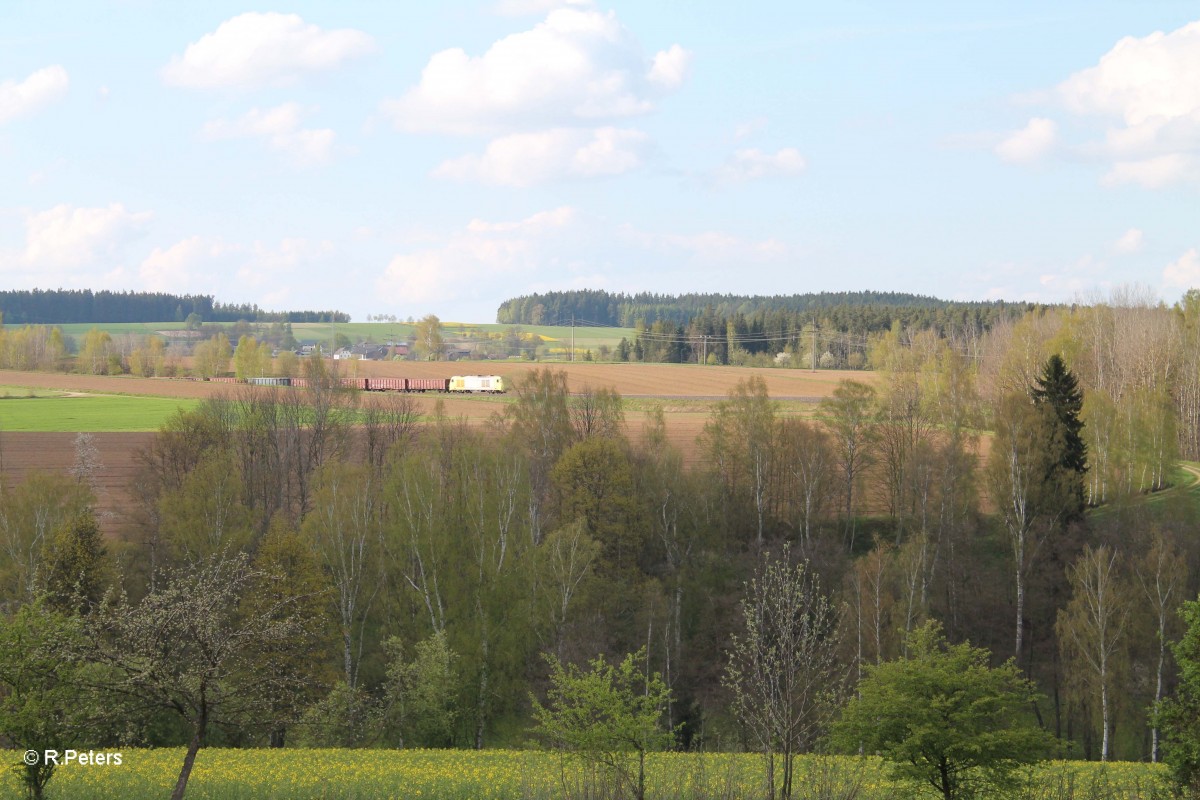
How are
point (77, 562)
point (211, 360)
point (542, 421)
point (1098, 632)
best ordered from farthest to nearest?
point (211, 360) → point (542, 421) → point (1098, 632) → point (77, 562)

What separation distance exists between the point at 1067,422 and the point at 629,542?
25.7 m

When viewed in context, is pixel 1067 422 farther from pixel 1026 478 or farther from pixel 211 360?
pixel 211 360

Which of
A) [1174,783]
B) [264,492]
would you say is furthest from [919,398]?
[1174,783]

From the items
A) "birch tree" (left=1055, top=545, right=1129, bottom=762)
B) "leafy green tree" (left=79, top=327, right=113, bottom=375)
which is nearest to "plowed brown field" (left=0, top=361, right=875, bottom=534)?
"leafy green tree" (left=79, top=327, right=113, bottom=375)

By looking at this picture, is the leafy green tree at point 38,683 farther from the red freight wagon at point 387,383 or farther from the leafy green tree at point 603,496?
the red freight wagon at point 387,383

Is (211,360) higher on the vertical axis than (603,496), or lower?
higher

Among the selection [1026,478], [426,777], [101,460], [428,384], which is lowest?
[426,777]

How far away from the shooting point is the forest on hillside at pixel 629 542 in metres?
46.6

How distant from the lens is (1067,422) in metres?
61.8

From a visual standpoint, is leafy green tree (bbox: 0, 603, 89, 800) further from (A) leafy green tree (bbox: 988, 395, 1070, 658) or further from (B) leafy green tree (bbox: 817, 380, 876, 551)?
(B) leafy green tree (bbox: 817, 380, 876, 551)

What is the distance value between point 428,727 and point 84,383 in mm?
102366

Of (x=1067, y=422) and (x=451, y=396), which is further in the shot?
(x=451, y=396)

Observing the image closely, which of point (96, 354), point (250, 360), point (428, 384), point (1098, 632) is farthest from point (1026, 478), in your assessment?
point (96, 354)

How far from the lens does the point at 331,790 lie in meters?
24.1
